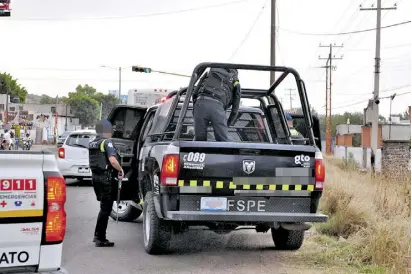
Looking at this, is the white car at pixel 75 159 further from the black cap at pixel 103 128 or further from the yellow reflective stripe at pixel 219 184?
the yellow reflective stripe at pixel 219 184

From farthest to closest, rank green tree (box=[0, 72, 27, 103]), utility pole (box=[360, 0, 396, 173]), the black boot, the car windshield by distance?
1. green tree (box=[0, 72, 27, 103])
2. utility pole (box=[360, 0, 396, 173])
3. the car windshield
4. the black boot

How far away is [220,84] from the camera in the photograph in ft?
23.3

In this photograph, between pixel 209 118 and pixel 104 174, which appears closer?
pixel 209 118

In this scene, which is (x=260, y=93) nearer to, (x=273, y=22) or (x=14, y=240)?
(x=14, y=240)

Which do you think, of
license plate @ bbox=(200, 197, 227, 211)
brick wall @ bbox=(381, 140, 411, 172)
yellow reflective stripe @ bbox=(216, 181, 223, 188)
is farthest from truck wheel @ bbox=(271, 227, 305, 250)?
brick wall @ bbox=(381, 140, 411, 172)

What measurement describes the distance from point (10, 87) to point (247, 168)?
84.6 metres

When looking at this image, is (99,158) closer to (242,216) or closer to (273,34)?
(242,216)

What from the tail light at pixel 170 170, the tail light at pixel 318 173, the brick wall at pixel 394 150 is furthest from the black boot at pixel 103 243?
the brick wall at pixel 394 150

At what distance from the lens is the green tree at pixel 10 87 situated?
82625mm

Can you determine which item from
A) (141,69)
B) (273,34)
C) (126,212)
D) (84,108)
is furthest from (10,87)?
(126,212)

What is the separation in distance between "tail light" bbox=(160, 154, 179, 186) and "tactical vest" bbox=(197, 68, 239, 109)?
3.78 ft

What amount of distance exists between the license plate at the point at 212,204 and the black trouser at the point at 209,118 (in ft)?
3.17

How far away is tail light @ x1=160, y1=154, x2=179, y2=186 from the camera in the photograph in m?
6.29

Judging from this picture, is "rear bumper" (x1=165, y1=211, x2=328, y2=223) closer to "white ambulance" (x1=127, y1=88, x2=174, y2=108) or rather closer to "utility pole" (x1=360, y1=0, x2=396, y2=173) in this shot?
"white ambulance" (x1=127, y1=88, x2=174, y2=108)
